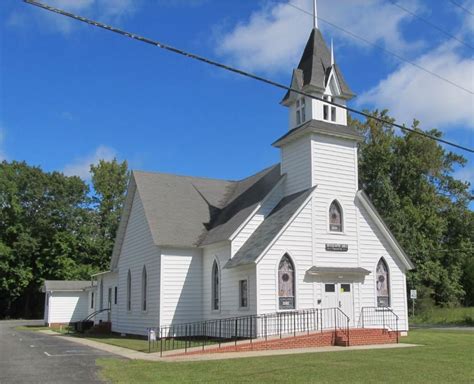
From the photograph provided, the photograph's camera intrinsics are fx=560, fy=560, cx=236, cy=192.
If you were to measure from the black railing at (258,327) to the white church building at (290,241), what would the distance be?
1.20 ft

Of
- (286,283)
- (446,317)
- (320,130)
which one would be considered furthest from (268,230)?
(446,317)

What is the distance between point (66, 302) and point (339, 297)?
102 ft

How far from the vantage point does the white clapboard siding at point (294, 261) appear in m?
23.8

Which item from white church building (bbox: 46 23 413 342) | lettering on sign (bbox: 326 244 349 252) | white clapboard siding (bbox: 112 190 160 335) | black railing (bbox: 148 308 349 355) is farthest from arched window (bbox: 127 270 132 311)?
lettering on sign (bbox: 326 244 349 252)

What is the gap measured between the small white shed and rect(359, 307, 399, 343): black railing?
28.7m

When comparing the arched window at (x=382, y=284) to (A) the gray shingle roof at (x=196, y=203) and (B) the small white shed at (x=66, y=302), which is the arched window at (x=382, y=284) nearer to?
(A) the gray shingle roof at (x=196, y=203)

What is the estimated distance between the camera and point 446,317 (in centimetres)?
4138

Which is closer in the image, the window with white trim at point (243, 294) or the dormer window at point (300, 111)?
the window with white trim at point (243, 294)

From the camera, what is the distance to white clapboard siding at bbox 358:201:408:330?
86.6ft

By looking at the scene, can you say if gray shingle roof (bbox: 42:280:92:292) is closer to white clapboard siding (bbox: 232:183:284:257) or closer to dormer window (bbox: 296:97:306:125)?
white clapboard siding (bbox: 232:183:284:257)

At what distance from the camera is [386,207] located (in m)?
48.5

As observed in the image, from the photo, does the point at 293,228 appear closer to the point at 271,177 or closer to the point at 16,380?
the point at 271,177

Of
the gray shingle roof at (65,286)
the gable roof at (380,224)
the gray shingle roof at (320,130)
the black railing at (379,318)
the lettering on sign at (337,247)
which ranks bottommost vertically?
the black railing at (379,318)

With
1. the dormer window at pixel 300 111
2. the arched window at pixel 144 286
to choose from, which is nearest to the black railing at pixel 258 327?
the arched window at pixel 144 286
